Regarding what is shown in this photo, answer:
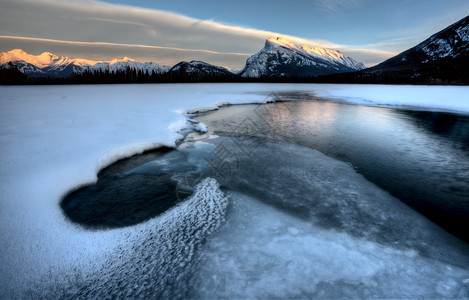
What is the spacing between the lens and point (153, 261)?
3004mm

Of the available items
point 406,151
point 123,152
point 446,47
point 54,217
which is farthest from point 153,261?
point 446,47

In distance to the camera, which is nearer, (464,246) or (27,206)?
(464,246)

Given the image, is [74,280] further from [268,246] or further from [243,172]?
[243,172]

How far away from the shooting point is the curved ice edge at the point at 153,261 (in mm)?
2559

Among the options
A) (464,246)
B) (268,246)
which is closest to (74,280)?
(268,246)

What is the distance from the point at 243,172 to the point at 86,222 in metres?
3.65

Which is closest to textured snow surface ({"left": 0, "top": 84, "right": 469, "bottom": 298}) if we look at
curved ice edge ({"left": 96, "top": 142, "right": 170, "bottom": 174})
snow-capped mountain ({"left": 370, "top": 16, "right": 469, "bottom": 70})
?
curved ice edge ({"left": 96, "top": 142, "right": 170, "bottom": 174})

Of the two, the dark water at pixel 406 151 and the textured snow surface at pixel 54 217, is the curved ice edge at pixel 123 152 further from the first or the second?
the dark water at pixel 406 151

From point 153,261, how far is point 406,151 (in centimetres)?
914

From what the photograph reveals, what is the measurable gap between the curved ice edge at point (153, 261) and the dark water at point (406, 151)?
4369 millimetres

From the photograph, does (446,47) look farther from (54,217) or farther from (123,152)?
(54,217)

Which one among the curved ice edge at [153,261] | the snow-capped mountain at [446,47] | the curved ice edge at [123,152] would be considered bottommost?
the curved ice edge at [153,261]

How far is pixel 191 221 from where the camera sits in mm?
3891

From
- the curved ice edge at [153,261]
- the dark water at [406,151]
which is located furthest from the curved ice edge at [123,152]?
the dark water at [406,151]
